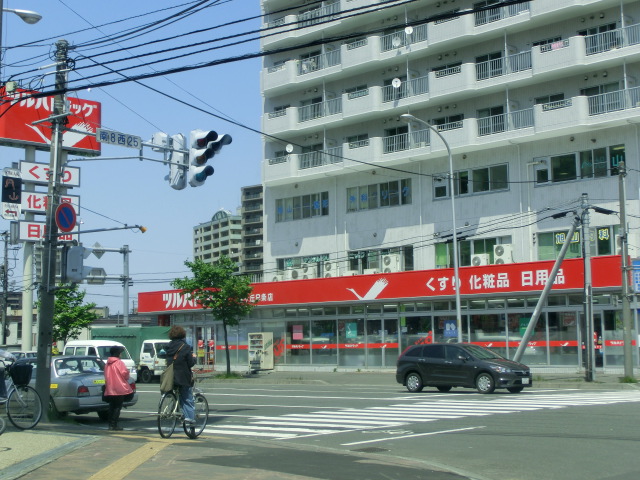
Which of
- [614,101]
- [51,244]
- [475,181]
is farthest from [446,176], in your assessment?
[51,244]

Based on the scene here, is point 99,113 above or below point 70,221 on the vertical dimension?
above

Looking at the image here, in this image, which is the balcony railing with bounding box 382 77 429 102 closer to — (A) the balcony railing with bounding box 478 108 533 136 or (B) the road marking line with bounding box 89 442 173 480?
(A) the balcony railing with bounding box 478 108 533 136

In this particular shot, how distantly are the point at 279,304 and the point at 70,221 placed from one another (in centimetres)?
2613

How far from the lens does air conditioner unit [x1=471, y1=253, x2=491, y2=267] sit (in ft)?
123

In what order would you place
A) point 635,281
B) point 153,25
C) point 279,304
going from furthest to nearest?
point 279,304
point 635,281
point 153,25

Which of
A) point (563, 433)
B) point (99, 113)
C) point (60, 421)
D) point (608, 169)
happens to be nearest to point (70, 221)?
point (60, 421)

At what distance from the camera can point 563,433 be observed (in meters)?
13.8

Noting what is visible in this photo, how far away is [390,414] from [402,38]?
2765cm

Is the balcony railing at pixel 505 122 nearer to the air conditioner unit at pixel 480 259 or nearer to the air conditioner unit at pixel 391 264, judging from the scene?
the air conditioner unit at pixel 480 259

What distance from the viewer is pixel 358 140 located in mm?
44562

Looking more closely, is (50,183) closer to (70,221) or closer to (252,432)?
(70,221)

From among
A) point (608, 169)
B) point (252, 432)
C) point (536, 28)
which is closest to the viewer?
point (252, 432)

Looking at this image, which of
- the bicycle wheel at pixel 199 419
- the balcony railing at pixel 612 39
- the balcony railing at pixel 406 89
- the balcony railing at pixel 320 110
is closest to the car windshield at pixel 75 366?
the bicycle wheel at pixel 199 419

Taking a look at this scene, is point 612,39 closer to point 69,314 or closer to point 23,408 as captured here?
point 23,408
